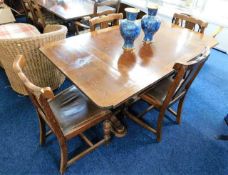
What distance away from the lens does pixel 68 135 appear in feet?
3.98

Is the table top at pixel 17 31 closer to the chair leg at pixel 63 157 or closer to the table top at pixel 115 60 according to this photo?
the table top at pixel 115 60

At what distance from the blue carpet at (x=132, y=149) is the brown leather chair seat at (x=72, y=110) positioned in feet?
1.46

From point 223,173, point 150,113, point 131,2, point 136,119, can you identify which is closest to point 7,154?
point 136,119

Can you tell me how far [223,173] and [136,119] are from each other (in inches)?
33.6

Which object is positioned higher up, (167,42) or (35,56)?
(167,42)

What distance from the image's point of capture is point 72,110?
1359mm

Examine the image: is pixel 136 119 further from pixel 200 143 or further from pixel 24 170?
pixel 24 170

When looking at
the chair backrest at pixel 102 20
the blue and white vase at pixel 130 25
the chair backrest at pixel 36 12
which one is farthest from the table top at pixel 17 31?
the blue and white vase at pixel 130 25

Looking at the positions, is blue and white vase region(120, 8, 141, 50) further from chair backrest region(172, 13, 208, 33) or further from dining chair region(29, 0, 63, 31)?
dining chair region(29, 0, 63, 31)

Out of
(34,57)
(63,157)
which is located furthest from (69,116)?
(34,57)

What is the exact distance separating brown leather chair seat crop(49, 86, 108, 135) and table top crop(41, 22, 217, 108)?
285mm

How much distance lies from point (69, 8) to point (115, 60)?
1796mm

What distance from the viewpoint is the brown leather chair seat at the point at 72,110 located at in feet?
4.15

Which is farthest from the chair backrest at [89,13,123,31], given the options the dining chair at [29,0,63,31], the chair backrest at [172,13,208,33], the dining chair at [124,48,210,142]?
the dining chair at [29,0,63,31]
